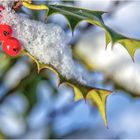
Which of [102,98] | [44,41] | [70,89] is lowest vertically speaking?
[70,89]

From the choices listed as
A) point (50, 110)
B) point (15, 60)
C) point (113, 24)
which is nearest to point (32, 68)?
point (15, 60)

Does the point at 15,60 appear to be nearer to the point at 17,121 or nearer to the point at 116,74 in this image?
the point at 17,121

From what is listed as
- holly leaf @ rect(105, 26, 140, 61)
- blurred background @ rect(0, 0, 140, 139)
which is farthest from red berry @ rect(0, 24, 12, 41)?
blurred background @ rect(0, 0, 140, 139)

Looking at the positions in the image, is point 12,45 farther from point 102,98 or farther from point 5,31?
point 102,98

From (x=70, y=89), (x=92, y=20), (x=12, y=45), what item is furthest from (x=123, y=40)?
(x=70, y=89)

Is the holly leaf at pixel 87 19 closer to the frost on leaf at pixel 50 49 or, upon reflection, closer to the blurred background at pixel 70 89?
the frost on leaf at pixel 50 49
